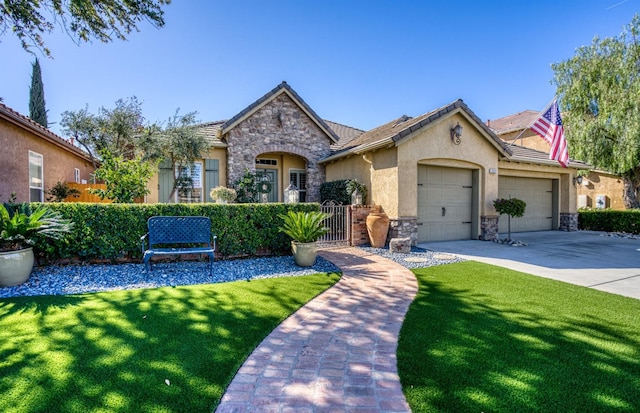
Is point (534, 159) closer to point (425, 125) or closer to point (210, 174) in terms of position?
point (425, 125)

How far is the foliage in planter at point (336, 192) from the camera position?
12312mm

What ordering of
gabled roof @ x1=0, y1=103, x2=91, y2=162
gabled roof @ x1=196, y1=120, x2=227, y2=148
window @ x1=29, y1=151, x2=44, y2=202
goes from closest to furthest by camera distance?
A: gabled roof @ x1=0, y1=103, x2=91, y2=162
window @ x1=29, y1=151, x2=44, y2=202
gabled roof @ x1=196, y1=120, x2=227, y2=148

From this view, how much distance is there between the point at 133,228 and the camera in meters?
6.99

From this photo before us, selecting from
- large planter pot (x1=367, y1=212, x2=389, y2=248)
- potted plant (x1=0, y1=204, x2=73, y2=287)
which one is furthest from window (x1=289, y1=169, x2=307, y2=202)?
potted plant (x1=0, y1=204, x2=73, y2=287)

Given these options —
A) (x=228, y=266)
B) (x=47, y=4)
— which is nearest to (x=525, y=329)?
(x=228, y=266)

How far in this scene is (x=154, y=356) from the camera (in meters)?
3.21

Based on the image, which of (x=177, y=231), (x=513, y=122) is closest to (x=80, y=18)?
(x=177, y=231)

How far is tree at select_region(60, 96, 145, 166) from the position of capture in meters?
11.9

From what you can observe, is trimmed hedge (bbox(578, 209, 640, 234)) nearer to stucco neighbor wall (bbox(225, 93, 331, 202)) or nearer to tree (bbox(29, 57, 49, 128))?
stucco neighbor wall (bbox(225, 93, 331, 202))

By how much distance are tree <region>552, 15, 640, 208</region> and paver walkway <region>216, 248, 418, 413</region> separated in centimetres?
1814

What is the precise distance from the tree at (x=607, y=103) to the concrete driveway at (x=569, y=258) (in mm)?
7517

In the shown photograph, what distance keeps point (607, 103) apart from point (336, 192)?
16030 millimetres

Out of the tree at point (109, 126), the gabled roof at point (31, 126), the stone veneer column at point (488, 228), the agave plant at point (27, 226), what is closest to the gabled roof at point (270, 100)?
the tree at point (109, 126)

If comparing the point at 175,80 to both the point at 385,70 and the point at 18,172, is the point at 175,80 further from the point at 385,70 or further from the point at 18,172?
the point at 385,70
